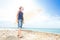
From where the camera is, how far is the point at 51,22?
228 cm

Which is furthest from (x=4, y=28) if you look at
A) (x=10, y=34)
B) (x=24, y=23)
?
(x=24, y=23)

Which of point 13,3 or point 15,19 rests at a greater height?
point 13,3

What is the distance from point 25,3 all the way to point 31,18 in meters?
0.23

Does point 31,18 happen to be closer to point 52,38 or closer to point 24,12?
point 24,12

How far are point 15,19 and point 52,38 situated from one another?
592 millimetres

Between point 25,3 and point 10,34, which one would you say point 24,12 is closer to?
point 25,3

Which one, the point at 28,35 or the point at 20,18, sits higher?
the point at 20,18

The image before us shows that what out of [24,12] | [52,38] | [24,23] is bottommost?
[52,38]

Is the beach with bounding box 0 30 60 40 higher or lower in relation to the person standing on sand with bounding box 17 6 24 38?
lower

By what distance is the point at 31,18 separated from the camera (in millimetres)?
2293

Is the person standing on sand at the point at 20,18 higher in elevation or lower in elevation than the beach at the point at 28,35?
higher

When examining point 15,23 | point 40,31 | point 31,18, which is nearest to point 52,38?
point 40,31

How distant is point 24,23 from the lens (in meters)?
2.29

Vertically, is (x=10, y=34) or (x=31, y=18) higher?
(x=31, y=18)
